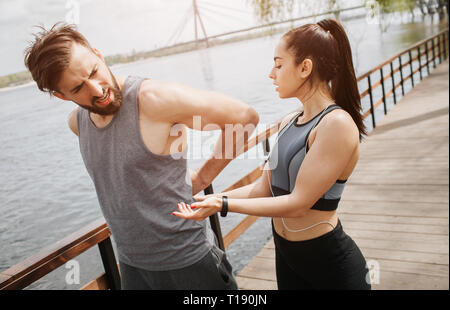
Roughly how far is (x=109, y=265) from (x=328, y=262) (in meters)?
0.71

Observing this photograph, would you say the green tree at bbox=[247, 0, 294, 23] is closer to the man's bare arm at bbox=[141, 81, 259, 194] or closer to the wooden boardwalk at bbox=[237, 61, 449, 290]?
the man's bare arm at bbox=[141, 81, 259, 194]

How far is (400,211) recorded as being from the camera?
2.72 metres

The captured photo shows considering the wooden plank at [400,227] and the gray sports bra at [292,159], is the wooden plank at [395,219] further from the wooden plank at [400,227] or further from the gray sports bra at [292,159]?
the gray sports bra at [292,159]

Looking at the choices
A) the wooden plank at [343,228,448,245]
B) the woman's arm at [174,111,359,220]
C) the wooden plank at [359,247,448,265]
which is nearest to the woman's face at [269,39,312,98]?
the woman's arm at [174,111,359,220]

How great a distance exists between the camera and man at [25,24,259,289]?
2.59 feet

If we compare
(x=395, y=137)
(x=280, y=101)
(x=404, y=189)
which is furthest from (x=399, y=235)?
(x=395, y=137)

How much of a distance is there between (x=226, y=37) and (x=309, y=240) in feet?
3.60

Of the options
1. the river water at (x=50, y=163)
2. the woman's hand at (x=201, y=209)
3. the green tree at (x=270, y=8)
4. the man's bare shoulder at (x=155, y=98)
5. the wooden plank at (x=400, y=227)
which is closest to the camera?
the woman's hand at (x=201, y=209)

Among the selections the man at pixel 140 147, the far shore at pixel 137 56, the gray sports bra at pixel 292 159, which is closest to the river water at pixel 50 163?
the far shore at pixel 137 56

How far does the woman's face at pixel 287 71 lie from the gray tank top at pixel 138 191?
28cm

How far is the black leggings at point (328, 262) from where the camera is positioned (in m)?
0.91

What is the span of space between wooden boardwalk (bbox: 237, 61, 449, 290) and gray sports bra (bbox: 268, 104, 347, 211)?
54 centimetres

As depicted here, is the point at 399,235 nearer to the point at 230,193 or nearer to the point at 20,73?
the point at 230,193

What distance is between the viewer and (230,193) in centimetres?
93
